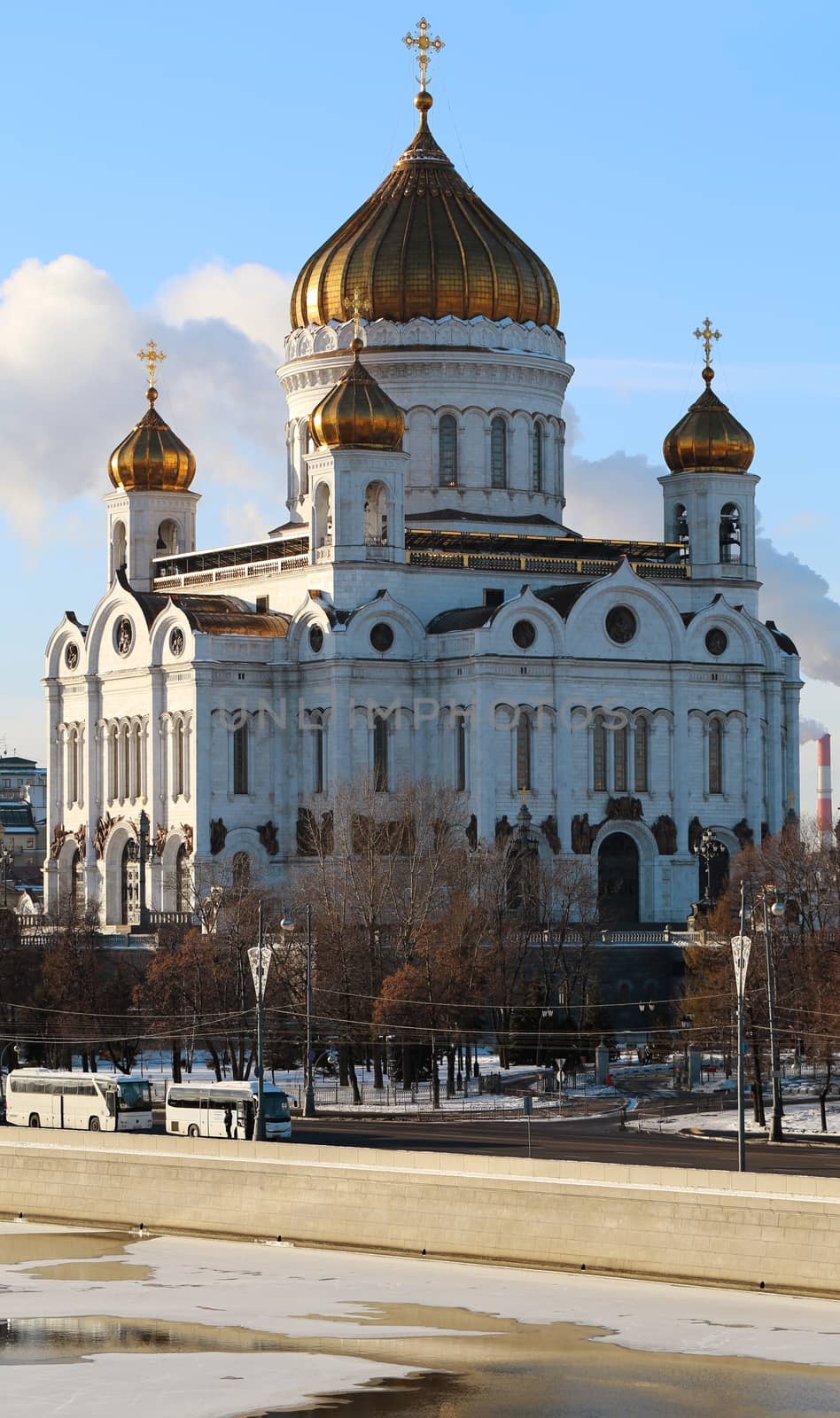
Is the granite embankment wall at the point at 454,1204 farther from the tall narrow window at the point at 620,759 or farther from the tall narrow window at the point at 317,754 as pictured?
the tall narrow window at the point at 620,759

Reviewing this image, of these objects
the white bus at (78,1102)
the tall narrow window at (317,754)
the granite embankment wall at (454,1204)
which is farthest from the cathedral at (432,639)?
the granite embankment wall at (454,1204)

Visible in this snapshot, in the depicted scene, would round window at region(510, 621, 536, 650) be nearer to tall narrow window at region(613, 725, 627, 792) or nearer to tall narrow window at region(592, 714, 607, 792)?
tall narrow window at region(592, 714, 607, 792)

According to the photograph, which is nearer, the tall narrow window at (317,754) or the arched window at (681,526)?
the tall narrow window at (317,754)

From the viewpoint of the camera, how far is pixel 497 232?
98.7 meters

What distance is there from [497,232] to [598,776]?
1848 centimetres

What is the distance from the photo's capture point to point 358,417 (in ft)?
301

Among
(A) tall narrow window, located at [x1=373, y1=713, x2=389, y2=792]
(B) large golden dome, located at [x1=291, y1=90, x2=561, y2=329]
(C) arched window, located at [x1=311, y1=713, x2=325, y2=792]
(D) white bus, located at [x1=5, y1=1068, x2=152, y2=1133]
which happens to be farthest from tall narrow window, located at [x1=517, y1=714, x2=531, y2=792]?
(D) white bus, located at [x1=5, y1=1068, x2=152, y2=1133]

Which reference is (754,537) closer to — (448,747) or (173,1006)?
(448,747)

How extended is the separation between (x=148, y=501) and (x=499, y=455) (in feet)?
42.4

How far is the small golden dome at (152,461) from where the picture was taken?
103812 millimetres

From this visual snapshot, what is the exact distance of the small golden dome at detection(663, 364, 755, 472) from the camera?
3900 inches

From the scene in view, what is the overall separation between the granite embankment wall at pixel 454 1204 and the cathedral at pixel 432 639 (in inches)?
1401

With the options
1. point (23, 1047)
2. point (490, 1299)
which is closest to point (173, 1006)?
point (23, 1047)

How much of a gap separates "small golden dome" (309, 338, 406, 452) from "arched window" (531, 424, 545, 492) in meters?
7.85
